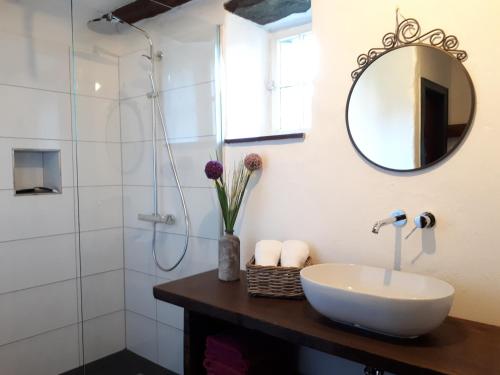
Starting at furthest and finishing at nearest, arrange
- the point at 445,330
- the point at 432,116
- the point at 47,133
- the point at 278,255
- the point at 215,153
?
the point at 47,133
the point at 215,153
the point at 278,255
the point at 432,116
the point at 445,330

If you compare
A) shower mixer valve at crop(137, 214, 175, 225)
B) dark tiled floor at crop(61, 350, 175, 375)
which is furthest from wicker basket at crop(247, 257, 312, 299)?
dark tiled floor at crop(61, 350, 175, 375)

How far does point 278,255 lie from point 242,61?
1092 millimetres

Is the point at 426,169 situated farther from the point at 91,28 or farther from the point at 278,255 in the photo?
the point at 91,28

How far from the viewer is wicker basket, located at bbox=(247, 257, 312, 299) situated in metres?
1.54

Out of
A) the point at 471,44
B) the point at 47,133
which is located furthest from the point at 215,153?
the point at 471,44

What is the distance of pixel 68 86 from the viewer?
238 cm

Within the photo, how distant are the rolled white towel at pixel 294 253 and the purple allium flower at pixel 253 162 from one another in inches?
16.0

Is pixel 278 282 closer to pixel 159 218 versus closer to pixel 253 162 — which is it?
pixel 253 162

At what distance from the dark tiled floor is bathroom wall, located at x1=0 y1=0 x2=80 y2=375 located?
11 centimetres

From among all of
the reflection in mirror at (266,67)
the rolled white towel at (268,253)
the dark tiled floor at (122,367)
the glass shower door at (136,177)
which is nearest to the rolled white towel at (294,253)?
the rolled white towel at (268,253)

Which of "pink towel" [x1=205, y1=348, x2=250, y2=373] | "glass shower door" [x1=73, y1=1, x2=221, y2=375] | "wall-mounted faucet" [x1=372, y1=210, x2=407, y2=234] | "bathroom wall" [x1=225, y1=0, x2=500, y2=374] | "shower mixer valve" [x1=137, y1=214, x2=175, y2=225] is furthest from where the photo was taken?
"shower mixer valve" [x1=137, y1=214, x2=175, y2=225]

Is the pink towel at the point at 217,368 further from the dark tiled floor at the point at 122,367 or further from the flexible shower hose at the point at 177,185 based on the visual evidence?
the dark tiled floor at the point at 122,367

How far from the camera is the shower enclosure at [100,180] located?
7.11 feet

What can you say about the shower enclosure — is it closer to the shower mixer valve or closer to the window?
the shower mixer valve
